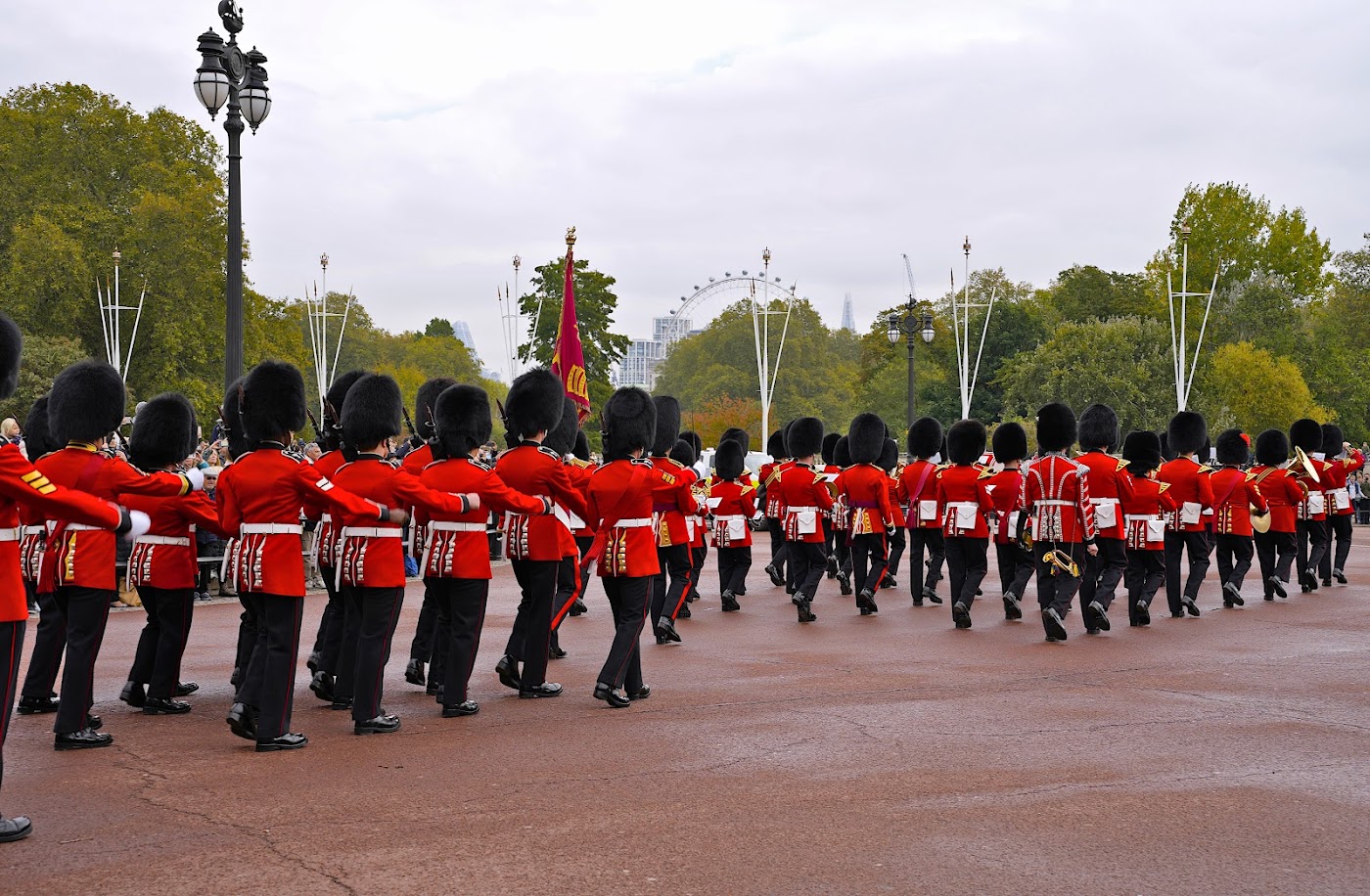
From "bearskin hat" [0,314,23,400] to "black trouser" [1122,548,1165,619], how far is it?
9.06m

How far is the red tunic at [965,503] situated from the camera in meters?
12.2

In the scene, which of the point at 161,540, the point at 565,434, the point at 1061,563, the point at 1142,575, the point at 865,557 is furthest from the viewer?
the point at 865,557

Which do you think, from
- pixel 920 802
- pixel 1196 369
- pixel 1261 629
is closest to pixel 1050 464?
pixel 1261 629

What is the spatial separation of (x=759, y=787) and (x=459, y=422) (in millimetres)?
2927

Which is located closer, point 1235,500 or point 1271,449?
point 1235,500

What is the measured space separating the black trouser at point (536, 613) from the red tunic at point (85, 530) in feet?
7.03

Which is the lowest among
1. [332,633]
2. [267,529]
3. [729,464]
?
[332,633]

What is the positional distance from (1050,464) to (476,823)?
7062mm

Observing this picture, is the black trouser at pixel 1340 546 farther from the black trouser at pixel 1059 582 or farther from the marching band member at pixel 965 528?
the black trouser at pixel 1059 582

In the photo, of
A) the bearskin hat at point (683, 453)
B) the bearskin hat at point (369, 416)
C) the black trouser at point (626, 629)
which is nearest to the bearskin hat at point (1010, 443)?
the bearskin hat at point (683, 453)

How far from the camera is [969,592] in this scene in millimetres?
11961

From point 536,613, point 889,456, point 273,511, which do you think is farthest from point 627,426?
point 889,456

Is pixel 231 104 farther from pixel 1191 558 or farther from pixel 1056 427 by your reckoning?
pixel 1191 558

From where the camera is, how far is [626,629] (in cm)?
802
